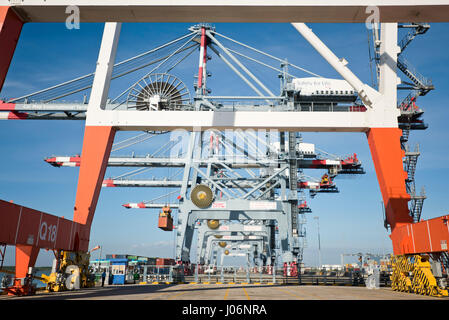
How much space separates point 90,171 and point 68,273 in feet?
15.8

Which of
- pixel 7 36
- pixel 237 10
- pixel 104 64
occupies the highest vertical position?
pixel 104 64

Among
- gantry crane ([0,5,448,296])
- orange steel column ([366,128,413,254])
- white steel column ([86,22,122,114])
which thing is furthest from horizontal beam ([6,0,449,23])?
A: orange steel column ([366,128,413,254])

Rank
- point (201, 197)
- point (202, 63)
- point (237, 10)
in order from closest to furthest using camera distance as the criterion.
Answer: point (237, 10), point (201, 197), point (202, 63)

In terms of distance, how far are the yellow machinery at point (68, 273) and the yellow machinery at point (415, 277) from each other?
14.5 meters

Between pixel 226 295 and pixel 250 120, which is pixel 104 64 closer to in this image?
pixel 250 120

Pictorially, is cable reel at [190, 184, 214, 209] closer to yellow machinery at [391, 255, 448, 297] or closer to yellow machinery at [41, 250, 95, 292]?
yellow machinery at [41, 250, 95, 292]

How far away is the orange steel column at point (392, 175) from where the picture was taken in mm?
15445

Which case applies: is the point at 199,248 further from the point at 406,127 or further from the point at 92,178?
the point at 92,178

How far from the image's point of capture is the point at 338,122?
1638 centimetres

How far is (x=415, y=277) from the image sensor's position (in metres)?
13.9

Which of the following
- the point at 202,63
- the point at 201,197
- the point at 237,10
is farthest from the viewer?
the point at 202,63

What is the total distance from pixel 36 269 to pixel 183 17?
1117 centimetres

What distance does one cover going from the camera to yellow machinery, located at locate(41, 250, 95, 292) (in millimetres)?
15266

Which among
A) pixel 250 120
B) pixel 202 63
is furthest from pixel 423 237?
pixel 202 63
